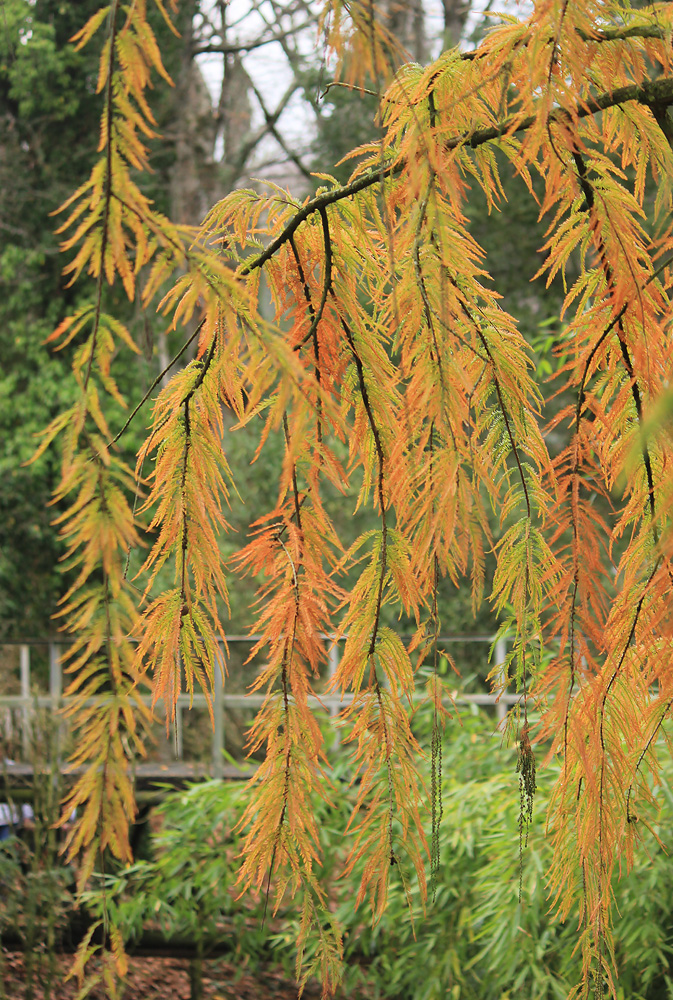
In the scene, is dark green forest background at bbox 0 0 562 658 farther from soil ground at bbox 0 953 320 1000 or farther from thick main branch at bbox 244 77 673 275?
thick main branch at bbox 244 77 673 275

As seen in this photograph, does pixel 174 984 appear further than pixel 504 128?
Yes

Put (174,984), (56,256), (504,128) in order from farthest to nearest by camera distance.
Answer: (56,256), (174,984), (504,128)

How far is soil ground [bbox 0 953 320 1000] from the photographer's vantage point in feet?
7.61

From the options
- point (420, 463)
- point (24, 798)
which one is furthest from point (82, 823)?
point (24, 798)

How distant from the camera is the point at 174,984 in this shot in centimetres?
277

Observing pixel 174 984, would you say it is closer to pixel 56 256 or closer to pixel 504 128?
pixel 504 128

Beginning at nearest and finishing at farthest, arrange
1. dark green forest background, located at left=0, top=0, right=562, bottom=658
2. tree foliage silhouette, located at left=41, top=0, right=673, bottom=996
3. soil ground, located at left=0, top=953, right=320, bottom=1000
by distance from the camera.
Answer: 1. tree foliage silhouette, located at left=41, top=0, right=673, bottom=996
2. soil ground, located at left=0, top=953, right=320, bottom=1000
3. dark green forest background, located at left=0, top=0, right=562, bottom=658

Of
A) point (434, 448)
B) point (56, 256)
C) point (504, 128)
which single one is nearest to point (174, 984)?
point (434, 448)

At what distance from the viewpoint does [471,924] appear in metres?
1.87

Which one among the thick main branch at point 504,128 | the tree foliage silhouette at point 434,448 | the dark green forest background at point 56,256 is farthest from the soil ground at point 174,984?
the dark green forest background at point 56,256

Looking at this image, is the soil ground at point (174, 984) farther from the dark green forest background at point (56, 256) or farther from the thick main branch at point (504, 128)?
the dark green forest background at point (56, 256)

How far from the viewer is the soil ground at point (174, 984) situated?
2.32 metres

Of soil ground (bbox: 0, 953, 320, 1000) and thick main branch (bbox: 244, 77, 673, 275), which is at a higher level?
thick main branch (bbox: 244, 77, 673, 275)

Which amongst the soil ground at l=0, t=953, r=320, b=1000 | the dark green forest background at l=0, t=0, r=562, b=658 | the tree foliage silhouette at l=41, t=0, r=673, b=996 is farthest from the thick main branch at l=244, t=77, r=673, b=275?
the dark green forest background at l=0, t=0, r=562, b=658
